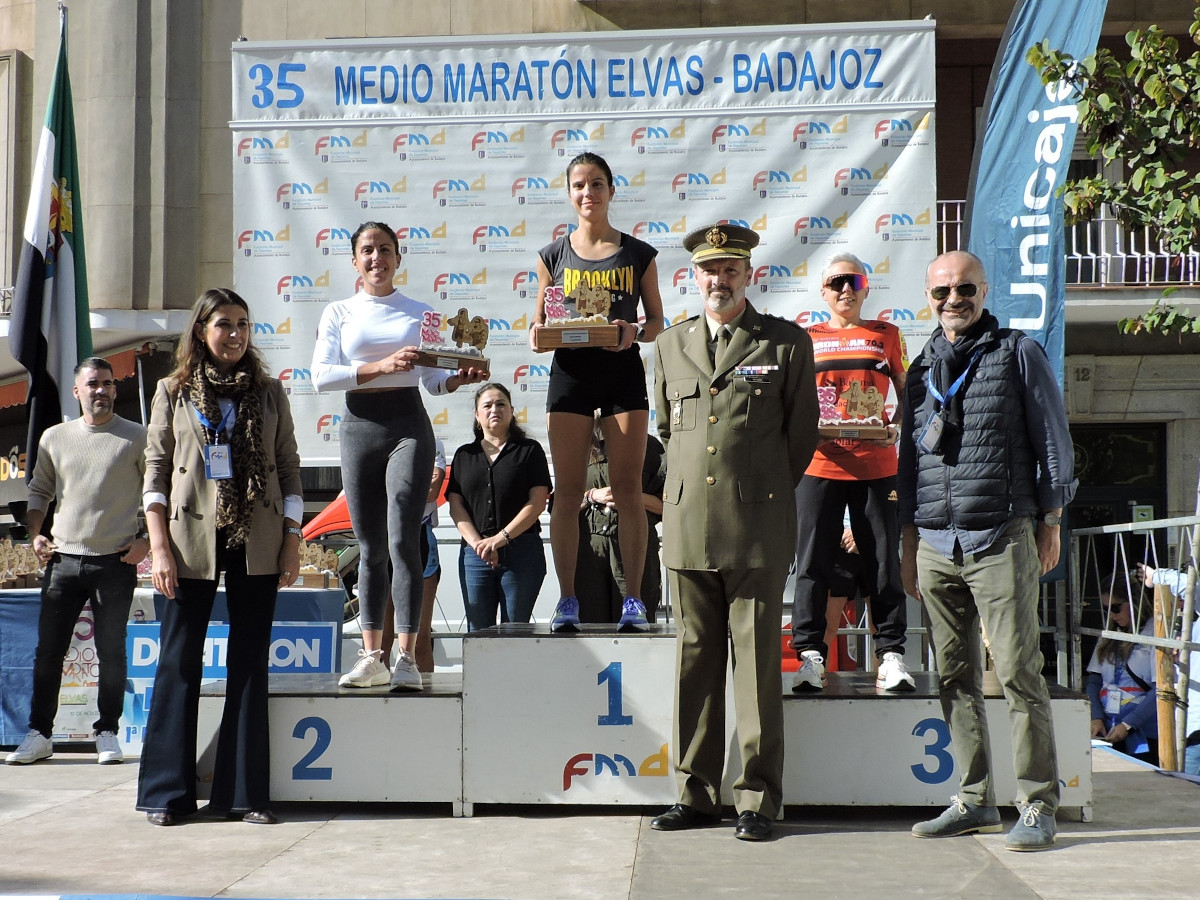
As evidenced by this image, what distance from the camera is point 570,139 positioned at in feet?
32.4

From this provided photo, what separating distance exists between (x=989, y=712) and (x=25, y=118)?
43.3 feet

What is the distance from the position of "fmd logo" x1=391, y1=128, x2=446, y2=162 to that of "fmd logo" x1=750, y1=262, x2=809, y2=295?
2855 millimetres

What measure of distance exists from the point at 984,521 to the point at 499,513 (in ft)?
9.12

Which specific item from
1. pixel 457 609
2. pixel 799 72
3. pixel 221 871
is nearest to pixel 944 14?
pixel 799 72

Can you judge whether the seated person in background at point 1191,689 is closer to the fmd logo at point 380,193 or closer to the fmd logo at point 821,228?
the fmd logo at point 821,228

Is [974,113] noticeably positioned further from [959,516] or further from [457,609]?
[959,516]

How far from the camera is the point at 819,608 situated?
452 cm

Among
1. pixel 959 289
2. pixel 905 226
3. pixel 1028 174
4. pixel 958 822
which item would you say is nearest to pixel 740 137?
pixel 905 226

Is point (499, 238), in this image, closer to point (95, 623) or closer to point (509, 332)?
point (509, 332)

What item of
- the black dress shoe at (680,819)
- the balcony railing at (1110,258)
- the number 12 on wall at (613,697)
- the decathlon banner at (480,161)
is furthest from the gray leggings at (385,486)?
the balcony railing at (1110,258)

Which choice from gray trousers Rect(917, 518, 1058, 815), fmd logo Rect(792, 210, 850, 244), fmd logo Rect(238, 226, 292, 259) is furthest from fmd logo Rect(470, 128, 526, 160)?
gray trousers Rect(917, 518, 1058, 815)

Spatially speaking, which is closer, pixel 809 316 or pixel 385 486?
pixel 385 486

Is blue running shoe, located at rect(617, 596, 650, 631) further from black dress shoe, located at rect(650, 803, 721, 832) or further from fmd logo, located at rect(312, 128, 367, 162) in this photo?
fmd logo, located at rect(312, 128, 367, 162)

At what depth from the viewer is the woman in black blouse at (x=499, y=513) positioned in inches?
231
